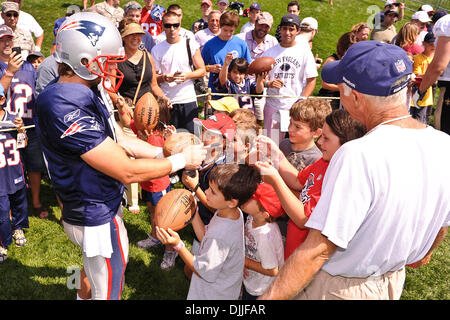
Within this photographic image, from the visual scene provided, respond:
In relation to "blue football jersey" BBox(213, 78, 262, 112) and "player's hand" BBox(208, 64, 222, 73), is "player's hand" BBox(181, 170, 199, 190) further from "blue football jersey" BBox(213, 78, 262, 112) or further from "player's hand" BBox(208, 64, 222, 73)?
"player's hand" BBox(208, 64, 222, 73)

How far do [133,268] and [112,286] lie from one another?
5.04 feet

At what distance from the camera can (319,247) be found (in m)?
1.85

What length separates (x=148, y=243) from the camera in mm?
5004

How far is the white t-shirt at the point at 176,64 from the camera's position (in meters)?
6.31

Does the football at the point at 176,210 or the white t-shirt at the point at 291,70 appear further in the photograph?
the white t-shirt at the point at 291,70

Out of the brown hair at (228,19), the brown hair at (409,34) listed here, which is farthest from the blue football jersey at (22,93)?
the brown hair at (409,34)

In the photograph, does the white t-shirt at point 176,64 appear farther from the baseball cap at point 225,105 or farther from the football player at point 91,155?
the football player at point 91,155

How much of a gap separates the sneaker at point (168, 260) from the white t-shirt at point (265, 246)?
163cm

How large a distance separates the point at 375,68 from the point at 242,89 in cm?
452

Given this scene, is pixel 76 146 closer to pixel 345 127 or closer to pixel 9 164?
pixel 345 127

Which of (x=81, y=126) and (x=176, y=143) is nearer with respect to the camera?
(x=81, y=126)

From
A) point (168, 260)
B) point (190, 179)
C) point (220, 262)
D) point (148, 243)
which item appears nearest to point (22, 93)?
point (148, 243)

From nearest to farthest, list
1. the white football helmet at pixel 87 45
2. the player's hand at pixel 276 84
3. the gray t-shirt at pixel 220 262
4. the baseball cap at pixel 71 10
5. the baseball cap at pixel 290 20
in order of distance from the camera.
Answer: the white football helmet at pixel 87 45 < the gray t-shirt at pixel 220 262 < the baseball cap at pixel 290 20 < the player's hand at pixel 276 84 < the baseball cap at pixel 71 10
